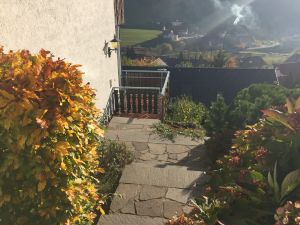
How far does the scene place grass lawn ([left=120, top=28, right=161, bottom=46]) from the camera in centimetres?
7525

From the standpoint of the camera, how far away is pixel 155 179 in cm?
571

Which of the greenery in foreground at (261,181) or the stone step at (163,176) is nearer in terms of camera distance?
the greenery in foreground at (261,181)

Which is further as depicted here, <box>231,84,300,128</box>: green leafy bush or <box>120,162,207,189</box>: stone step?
<box>231,84,300,128</box>: green leafy bush

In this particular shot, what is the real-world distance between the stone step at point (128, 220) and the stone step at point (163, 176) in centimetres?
93

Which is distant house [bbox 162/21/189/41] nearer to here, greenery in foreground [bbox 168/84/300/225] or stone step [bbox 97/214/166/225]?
stone step [bbox 97/214/166/225]

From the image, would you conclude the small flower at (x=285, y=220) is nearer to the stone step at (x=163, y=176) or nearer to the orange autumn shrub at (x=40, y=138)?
the orange autumn shrub at (x=40, y=138)

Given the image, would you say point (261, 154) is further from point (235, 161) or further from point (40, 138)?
point (40, 138)

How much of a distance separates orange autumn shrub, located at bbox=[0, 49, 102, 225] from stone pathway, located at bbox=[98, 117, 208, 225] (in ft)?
A: 5.48

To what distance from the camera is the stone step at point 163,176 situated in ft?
18.3

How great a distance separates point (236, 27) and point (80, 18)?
8008 cm

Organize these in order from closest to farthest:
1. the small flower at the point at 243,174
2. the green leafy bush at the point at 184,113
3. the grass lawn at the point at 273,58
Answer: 1. the small flower at the point at 243,174
2. the green leafy bush at the point at 184,113
3. the grass lawn at the point at 273,58

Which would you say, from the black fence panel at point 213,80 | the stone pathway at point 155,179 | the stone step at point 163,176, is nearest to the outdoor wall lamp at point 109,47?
the stone pathway at point 155,179

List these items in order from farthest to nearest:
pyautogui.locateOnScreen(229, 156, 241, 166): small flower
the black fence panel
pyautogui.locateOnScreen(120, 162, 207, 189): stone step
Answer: the black fence panel → pyautogui.locateOnScreen(120, 162, 207, 189): stone step → pyautogui.locateOnScreen(229, 156, 241, 166): small flower

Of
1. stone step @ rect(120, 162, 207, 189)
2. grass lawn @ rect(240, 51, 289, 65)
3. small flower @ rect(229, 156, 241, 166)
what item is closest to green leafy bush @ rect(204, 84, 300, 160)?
stone step @ rect(120, 162, 207, 189)
